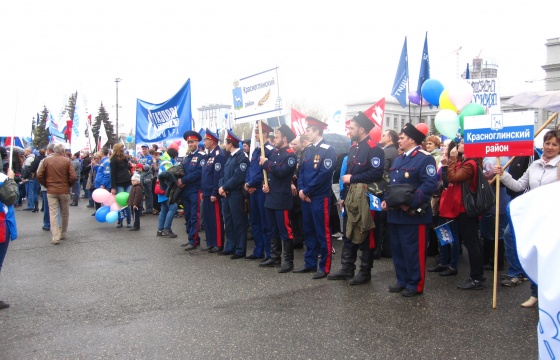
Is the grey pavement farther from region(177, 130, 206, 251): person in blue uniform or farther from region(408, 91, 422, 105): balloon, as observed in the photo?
region(408, 91, 422, 105): balloon

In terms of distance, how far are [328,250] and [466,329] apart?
2445 millimetres

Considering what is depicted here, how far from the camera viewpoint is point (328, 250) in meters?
6.91

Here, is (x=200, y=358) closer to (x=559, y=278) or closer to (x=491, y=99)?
(x=559, y=278)

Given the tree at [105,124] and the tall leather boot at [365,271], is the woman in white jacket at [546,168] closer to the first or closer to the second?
the tall leather boot at [365,271]

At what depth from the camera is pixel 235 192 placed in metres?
8.31

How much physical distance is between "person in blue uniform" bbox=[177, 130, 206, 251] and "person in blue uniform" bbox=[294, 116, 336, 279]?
275 centimetres

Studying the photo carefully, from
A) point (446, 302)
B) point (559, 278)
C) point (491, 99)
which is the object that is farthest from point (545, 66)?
point (559, 278)

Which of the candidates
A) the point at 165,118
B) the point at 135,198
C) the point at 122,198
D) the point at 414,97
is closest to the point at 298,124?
the point at 414,97

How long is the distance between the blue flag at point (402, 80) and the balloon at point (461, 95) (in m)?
4.56

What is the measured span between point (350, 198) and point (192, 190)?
3868 mm

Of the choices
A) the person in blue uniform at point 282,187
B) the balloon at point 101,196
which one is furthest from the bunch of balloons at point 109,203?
the person in blue uniform at point 282,187

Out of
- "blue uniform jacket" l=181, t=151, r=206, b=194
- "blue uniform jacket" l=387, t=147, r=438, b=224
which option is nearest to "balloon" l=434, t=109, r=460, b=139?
"blue uniform jacket" l=387, t=147, r=438, b=224

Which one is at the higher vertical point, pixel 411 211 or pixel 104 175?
pixel 104 175

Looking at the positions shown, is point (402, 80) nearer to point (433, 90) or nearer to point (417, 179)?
point (433, 90)
